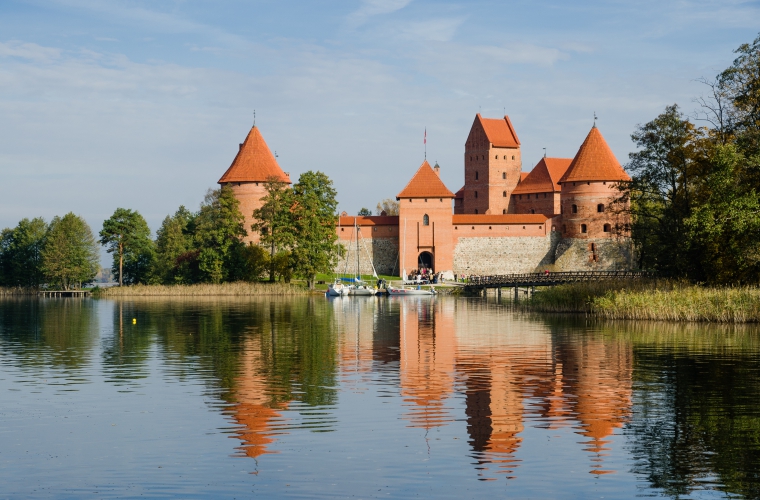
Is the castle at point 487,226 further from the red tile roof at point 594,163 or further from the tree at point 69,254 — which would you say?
the tree at point 69,254

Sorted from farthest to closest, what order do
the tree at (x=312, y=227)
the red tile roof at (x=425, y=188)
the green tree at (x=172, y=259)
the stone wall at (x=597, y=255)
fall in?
the red tile roof at (x=425, y=188) < the stone wall at (x=597, y=255) < the green tree at (x=172, y=259) < the tree at (x=312, y=227)

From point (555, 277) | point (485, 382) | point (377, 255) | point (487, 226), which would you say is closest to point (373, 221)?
point (377, 255)

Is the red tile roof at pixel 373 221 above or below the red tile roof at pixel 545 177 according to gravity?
below

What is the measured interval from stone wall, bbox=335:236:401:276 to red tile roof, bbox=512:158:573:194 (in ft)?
40.0

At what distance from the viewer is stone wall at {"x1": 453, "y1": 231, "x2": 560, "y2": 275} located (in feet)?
205

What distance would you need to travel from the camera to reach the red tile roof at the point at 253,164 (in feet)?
194

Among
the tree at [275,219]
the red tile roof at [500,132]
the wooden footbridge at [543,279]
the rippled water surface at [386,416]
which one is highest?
the red tile roof at [500,132]

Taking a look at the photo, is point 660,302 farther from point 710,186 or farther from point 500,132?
point 500,132

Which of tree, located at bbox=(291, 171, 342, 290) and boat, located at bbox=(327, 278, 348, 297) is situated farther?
tree, located at bbox=(291, 171, 342, 290)

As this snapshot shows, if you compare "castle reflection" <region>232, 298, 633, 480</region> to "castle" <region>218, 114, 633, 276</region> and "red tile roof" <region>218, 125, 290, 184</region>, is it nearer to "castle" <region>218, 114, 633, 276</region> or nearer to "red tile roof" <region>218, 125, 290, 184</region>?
"red tile roof" <region>218, 125, 290, 184</region>

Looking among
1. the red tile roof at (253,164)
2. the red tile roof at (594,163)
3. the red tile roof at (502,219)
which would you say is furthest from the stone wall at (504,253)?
the red tile roof at (253,164)

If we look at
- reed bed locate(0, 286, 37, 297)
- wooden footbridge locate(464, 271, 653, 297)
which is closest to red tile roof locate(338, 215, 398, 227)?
wooden footbridge locate(464, 271, 653, 297)

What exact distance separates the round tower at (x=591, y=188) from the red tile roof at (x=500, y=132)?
10.9 meters

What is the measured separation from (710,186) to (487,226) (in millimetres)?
36513
